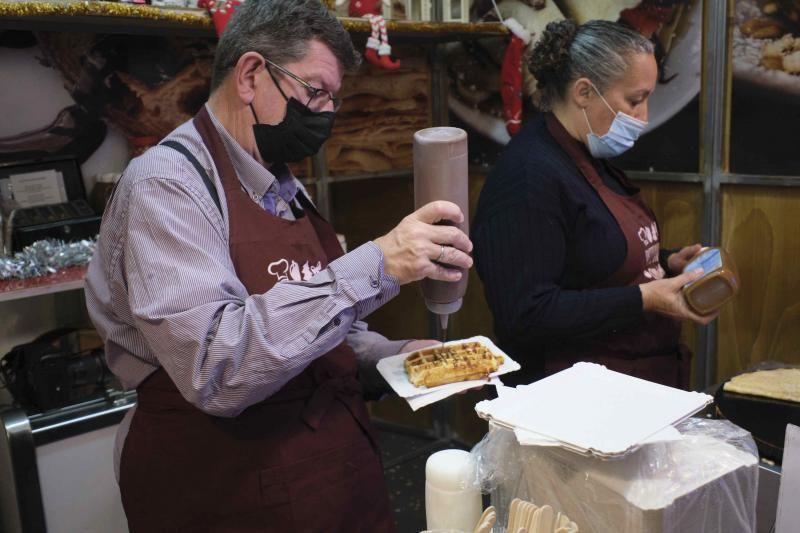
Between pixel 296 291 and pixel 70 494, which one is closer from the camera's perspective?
pixel 296 291

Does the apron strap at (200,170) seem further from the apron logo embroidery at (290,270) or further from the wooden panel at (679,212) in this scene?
the wooden panel at (679,212)

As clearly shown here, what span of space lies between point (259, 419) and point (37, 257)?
52.1 inches

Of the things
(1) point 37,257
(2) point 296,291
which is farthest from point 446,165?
(1) point 37,257

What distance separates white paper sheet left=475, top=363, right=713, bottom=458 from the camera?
891 millimetres

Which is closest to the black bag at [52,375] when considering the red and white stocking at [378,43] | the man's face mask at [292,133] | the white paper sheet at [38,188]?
the white paper sheet at [38,188]

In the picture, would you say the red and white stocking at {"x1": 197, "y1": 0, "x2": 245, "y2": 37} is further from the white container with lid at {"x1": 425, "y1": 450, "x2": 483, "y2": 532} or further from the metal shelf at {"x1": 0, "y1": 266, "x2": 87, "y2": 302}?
the white container with lid at {"x1": 425, "y1": 450, "x2": 483, "y2": 532}

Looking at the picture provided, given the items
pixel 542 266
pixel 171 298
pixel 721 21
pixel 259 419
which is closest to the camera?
pixel 171 298

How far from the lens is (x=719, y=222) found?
2.63 meters

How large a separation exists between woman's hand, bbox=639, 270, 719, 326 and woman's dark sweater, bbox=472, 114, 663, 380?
0.03 meters

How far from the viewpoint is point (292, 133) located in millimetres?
1382

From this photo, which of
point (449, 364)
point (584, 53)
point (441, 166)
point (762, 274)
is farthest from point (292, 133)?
point (762, 274)

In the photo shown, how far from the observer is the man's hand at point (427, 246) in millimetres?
1136

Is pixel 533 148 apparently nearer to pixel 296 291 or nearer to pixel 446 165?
pixel 446 165

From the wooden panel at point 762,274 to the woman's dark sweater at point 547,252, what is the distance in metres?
0.91
